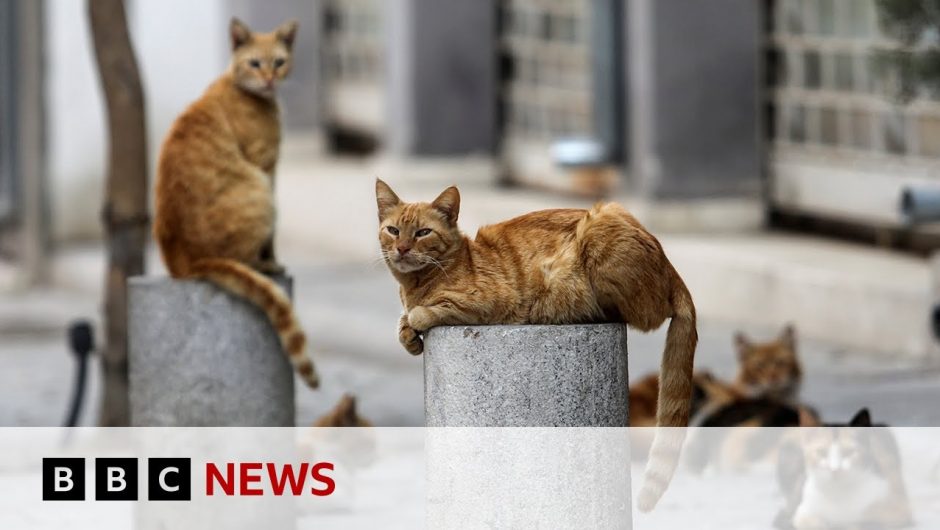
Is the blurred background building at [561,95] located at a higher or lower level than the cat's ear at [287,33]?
lower

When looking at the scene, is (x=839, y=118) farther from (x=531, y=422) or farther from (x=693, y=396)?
(x=531, y=422)

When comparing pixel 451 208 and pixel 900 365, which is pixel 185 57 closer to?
pixel 900 365

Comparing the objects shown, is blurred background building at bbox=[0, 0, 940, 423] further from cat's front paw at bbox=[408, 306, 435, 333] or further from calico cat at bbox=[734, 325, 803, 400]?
cat's front paw at bbox=[408, 306, 435, 333]

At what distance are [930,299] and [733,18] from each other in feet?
10.9

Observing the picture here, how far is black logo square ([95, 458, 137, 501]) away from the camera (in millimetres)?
6918

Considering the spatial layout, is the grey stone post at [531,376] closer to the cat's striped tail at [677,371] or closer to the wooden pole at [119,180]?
the cat's striped tail at [677,371]

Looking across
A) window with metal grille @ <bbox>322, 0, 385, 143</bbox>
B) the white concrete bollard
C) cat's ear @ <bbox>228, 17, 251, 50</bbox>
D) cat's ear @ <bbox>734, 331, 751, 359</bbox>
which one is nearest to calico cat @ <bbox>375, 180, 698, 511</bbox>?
the white concrete bollard

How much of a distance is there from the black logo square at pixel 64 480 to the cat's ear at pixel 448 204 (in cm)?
253

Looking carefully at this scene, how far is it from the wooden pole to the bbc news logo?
91cm

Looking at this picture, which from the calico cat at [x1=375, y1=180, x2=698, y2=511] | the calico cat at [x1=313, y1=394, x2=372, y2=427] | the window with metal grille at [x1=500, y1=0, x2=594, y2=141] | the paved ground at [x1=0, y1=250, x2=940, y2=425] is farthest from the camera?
the window with metal grille at [x1=500, y1=0, x2=594, y2=141]

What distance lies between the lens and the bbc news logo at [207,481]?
6.38 meters

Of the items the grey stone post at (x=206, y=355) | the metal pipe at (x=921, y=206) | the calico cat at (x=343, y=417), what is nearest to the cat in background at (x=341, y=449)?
the calico cat at (x=343, y=417)

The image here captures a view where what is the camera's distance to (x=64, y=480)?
24.3 ft

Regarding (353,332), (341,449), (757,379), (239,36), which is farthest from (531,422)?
(353,332)
